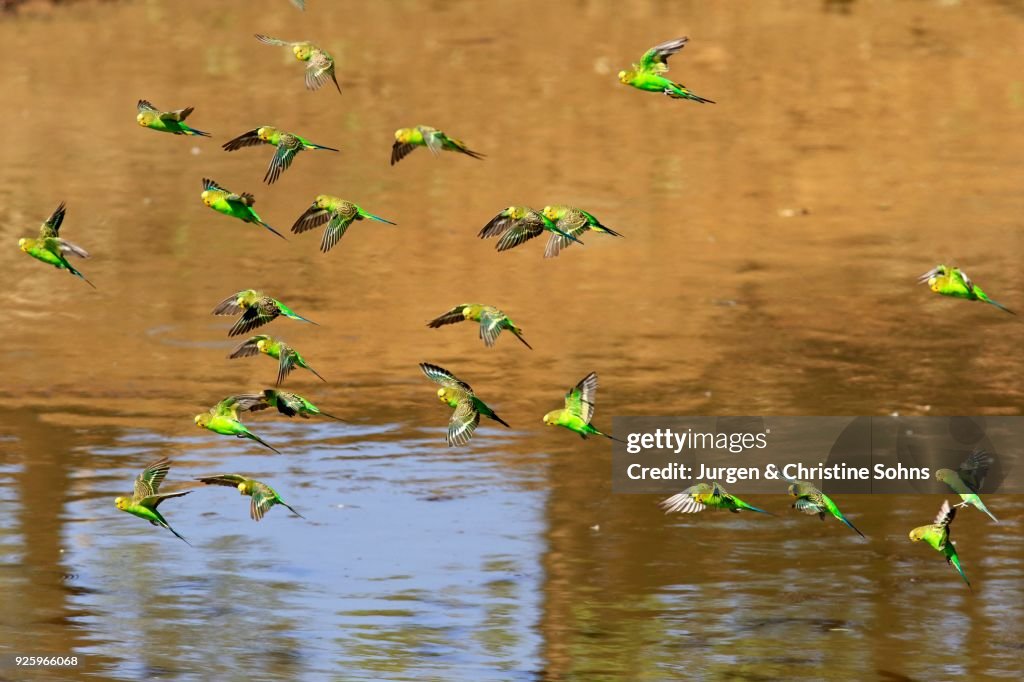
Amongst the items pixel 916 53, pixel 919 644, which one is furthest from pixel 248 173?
pixel 919 644

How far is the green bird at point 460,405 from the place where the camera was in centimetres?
A: 662

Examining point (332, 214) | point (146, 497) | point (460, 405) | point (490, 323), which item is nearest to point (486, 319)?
point (490, 323)

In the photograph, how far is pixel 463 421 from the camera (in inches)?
264

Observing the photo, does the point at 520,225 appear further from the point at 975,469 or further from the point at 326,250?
the point at 975,469

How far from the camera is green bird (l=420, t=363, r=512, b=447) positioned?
21.7ft

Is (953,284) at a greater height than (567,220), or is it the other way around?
(567,220)

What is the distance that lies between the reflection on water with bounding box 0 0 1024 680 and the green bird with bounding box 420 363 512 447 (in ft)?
4.90

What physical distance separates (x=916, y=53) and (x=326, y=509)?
12.8 metres

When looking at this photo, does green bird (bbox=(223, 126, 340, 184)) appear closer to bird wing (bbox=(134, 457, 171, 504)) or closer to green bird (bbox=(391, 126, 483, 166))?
green bird (bbox=(391, 126, 483, 166))

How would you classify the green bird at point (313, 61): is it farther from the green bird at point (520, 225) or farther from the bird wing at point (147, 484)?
the bird wing at point (147, 484)

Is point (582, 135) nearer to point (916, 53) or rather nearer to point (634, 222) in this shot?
point (634, 222)

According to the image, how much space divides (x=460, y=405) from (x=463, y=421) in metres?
0.11

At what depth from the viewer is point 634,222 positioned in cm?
1600

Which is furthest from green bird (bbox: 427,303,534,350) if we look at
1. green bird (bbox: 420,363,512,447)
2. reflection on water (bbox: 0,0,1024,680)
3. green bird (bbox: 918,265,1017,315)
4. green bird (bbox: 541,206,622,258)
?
reflection on water (bbox: 0,0,1024,680)
